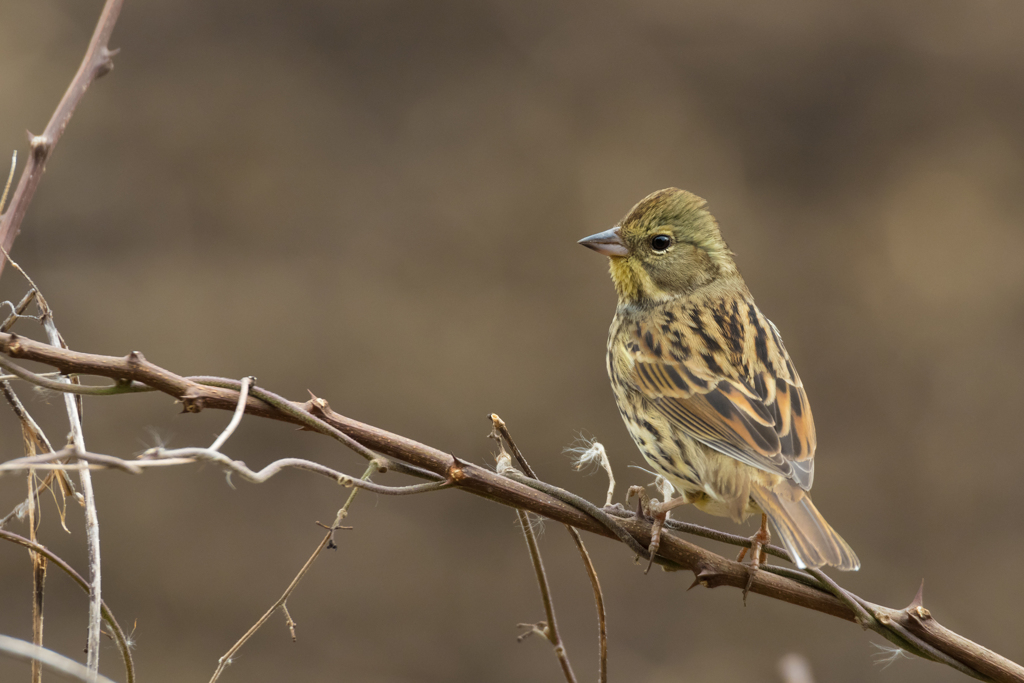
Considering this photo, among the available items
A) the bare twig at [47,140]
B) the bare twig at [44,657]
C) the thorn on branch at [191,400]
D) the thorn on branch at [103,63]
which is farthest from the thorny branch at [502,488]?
the thorn on branch at [103,63]

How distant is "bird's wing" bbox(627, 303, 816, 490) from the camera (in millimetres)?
2389

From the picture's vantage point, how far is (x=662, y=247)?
9.47 feet

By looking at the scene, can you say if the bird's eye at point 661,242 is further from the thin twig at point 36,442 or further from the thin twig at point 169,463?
the thin twig at point 36,442

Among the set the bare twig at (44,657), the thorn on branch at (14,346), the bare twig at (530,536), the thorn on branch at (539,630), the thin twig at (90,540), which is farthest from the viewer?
the thorn on branch at (539,630)

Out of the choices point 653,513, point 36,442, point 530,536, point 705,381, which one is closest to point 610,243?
point 705,381

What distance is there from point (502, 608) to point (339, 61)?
3.33 m

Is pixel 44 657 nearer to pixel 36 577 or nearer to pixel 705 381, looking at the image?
pixel 36 577

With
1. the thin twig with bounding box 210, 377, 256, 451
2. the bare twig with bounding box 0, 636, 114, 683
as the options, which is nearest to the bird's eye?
the thin twig with bounding box 210, 377, 256, 451

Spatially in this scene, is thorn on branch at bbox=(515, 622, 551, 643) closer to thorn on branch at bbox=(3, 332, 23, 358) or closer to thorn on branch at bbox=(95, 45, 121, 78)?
thorn on branch at bbox=(3, 332, 23, 358)

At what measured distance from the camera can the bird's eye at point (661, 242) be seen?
9.43 ft

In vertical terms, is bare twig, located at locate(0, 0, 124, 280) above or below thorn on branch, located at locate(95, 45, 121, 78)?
below

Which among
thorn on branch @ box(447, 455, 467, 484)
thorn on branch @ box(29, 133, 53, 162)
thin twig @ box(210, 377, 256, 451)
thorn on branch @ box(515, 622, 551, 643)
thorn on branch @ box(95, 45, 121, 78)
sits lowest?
thorn on branch @ box(515, 622, 551, 643)

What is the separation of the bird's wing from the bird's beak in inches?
9.7

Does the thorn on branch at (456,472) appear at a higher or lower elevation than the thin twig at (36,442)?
lower
